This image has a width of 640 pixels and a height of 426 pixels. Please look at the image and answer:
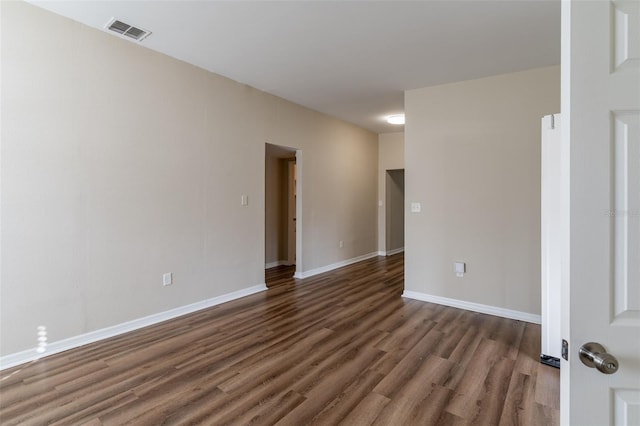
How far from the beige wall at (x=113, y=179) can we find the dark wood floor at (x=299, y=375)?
1.62 feet

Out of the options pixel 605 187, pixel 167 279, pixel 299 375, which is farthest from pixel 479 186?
pixel 167 279

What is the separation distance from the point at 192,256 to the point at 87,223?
1.13 meters

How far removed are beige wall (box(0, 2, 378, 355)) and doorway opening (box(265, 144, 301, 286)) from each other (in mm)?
1682

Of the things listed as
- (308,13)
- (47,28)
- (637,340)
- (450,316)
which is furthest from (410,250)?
(47,28)

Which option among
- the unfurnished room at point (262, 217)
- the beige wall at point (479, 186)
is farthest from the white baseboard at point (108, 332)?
the beige wall at point (479, 186)

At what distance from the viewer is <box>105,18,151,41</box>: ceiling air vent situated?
111 inches

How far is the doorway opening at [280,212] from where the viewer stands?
645 cm

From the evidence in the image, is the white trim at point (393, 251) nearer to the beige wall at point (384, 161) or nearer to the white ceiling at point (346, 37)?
the beige wall at point (384, 161)

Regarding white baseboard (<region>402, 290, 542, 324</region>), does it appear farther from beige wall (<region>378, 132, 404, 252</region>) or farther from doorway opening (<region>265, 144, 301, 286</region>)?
beige wall (<region>378, 132, 404, 252</region>)

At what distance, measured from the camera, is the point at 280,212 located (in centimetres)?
675

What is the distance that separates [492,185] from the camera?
385 centimetres

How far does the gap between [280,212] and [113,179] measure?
3883mm

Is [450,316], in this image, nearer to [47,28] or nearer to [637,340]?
[637,340]

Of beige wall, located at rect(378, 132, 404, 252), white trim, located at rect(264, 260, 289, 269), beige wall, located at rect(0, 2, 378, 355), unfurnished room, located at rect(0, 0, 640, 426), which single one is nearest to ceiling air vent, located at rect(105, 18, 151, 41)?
unfurnished room, located at rect(0, 0, 640, 426)
